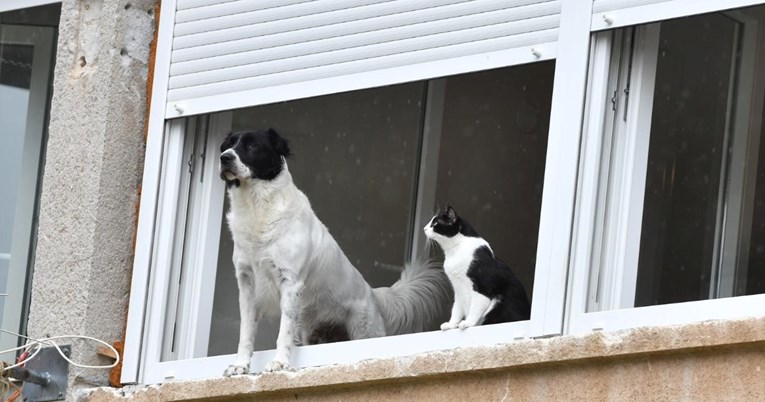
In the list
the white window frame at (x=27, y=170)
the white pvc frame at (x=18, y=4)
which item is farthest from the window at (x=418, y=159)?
the white pvc frame at (x=18, y=4)

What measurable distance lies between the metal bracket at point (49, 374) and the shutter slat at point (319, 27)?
4.31ft

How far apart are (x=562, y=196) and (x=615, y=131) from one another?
0.96 ft

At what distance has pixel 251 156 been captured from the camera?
20.5 feet

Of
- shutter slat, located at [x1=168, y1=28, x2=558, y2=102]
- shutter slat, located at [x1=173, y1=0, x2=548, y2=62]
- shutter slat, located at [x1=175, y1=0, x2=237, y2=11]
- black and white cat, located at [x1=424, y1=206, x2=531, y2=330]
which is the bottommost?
black and white cat, located at [x1=424, y1=206, x2=531, y2=330]

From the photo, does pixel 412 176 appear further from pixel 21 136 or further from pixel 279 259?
pixel 279 259

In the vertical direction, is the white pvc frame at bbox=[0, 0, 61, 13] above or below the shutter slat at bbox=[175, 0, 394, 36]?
above

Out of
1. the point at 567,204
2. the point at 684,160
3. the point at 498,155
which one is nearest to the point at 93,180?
the point at 567,204

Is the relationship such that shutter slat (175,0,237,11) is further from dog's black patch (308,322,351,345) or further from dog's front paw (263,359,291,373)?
dog's front paw (263,359,291,373)

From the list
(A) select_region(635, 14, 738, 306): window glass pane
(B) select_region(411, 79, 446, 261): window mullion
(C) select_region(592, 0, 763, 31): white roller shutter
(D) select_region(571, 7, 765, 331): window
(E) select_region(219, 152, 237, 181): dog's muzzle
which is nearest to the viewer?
(C) select_region(592, 0, 763, 31): white roller shutter

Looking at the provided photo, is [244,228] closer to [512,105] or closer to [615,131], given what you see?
[615,131]

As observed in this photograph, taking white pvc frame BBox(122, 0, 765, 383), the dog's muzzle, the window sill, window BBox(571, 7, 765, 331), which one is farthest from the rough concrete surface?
window BBox(571, 7, 765, 331)

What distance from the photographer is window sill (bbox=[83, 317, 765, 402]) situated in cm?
495

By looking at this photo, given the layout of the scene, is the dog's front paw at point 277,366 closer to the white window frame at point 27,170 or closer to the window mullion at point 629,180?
the window mullion at point 629,180

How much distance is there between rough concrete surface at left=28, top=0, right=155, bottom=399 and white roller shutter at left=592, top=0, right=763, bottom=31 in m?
2.24
